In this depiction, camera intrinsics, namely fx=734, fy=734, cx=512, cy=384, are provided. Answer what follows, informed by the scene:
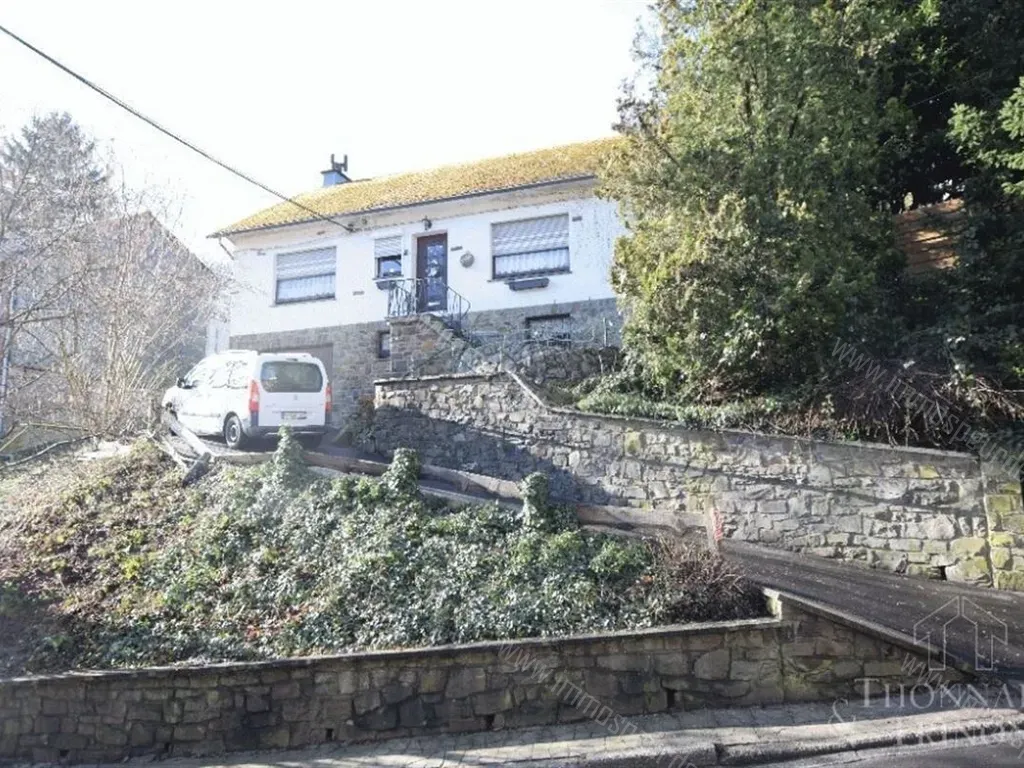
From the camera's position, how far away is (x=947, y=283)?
32.7 feet

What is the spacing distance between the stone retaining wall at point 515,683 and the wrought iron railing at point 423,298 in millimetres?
11343

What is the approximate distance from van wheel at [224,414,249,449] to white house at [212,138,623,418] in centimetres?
344

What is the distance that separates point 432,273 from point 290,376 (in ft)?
20.8

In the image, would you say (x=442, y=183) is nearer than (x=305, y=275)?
Yes

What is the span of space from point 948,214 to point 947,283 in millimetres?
1423

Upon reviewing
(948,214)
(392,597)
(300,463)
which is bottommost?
(392,597)

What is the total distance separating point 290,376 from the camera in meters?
13.0

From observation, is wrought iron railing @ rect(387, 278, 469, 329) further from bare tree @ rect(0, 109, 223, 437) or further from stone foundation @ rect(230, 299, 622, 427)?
bare tree @ rect(0, 109, 223, 437)

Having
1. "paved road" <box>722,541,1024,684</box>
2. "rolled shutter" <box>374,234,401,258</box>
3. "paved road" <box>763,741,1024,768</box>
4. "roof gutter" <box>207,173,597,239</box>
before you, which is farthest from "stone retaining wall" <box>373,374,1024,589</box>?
"rolled shutter" <box>374,234,401,258</box>

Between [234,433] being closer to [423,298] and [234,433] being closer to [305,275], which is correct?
[423,298]

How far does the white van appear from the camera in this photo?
12.7 meters

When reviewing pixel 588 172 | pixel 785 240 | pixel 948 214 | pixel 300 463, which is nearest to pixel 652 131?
pixel 785 240

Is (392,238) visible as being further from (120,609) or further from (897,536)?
(897,536)

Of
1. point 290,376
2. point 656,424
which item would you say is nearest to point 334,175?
point 290,376
